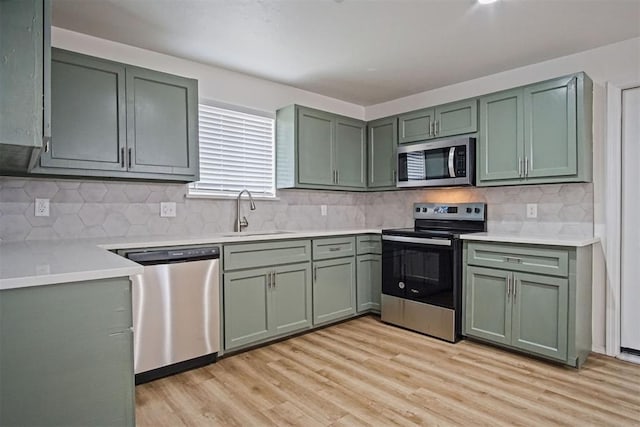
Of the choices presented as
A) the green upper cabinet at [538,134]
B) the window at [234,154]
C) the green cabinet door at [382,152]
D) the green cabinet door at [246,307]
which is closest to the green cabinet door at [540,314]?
the green upper cabinet at [538,134]

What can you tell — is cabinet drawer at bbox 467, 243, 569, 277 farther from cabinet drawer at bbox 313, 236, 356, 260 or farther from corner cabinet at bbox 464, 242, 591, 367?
cabinet drawer at bbox 313, 236, 356, 260

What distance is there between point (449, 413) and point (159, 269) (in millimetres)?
1879

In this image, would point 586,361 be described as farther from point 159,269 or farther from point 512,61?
point 159,269

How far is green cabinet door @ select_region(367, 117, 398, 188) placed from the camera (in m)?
3.93

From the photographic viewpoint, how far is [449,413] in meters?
1.99

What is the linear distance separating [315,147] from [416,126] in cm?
102

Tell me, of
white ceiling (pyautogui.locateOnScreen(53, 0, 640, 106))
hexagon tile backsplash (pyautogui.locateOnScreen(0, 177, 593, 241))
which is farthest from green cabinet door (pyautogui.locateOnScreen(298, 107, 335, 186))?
white ceiling (pyautogui.locateOnScreen(53, 0, 640, 106))

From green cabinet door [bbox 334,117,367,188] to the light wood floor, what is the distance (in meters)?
1.79

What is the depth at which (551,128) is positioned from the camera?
2809mm

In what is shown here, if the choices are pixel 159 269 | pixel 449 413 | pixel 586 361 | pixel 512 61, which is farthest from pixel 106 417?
pixel 512 61

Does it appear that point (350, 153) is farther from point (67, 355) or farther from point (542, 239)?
point (67, 355)

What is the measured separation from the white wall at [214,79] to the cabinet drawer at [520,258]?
224 cm

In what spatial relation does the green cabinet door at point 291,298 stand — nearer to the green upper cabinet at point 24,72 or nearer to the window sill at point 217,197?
the window sill at point 217,197

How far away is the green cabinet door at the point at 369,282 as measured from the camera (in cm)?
370
